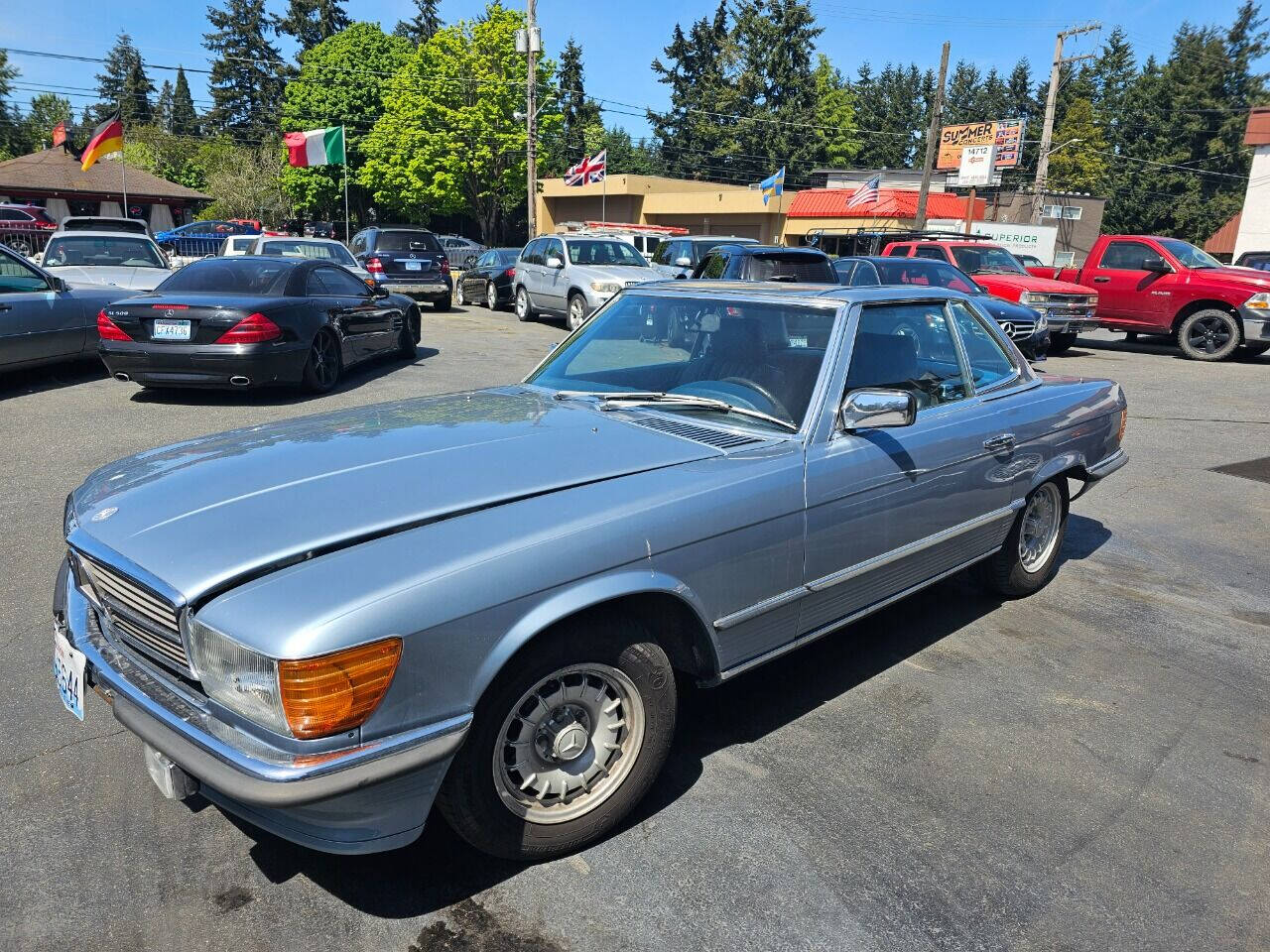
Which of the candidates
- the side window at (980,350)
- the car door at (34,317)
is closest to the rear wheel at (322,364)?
the car door at (34,317)

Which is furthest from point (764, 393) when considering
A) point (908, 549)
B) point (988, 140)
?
point (988, 140)

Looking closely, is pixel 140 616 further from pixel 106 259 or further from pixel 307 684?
pixel 106 259

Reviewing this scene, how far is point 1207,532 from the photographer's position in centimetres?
606

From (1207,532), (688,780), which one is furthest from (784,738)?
(1207,532)

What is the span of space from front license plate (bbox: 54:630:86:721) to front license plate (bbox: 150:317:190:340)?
20.6 feet

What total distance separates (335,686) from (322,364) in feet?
26.2

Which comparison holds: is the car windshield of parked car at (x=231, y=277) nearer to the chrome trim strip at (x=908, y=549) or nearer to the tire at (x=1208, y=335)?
the chrome trim strip at (x=908, y=549)

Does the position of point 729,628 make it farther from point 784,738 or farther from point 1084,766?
point 1084,766

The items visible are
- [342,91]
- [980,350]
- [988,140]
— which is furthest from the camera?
[342,91]

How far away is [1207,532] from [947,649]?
122 inches

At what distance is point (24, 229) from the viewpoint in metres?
26.0

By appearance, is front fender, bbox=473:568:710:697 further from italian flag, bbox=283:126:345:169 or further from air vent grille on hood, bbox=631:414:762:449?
italian flag, bbox=283:126:345:169

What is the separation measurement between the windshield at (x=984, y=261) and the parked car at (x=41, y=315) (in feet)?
44.0

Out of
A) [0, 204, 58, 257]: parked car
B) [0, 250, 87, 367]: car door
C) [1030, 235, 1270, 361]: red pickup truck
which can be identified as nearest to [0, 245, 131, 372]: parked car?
[0, 250, 87, 367]: car door
